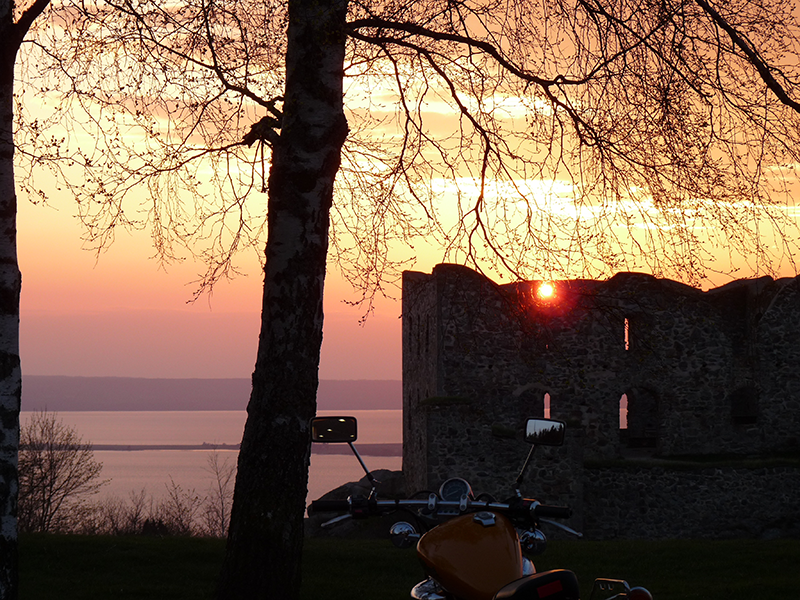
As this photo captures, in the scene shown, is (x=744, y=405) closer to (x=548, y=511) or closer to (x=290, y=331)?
A: (x=290, y=331)

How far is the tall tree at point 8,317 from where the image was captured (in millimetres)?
6605

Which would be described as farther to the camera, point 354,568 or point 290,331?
point 354,568

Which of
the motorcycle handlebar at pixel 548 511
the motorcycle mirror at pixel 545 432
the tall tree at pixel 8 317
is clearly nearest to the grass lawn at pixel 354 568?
the tall tree at pixel 8 317

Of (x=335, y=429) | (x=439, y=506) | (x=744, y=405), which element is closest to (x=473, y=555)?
(x=439, y=506)

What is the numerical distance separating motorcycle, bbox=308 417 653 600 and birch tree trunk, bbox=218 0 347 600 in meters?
2.34

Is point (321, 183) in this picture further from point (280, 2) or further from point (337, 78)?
point (280, 2)

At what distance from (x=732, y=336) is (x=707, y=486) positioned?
4331 millimetres

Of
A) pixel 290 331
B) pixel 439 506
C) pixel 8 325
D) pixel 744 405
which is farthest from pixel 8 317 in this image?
pixel 744 405

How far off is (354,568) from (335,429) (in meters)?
7.30

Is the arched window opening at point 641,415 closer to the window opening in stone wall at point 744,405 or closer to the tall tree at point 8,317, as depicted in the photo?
the window opening in stone wall at point 744,405

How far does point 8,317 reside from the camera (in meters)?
6.75

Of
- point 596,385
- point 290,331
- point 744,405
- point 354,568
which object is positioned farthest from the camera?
point 744,405

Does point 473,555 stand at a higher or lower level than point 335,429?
lower

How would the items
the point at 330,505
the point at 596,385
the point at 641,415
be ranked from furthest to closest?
the point at 641,415, the point at 596,385, the point at 330,505
